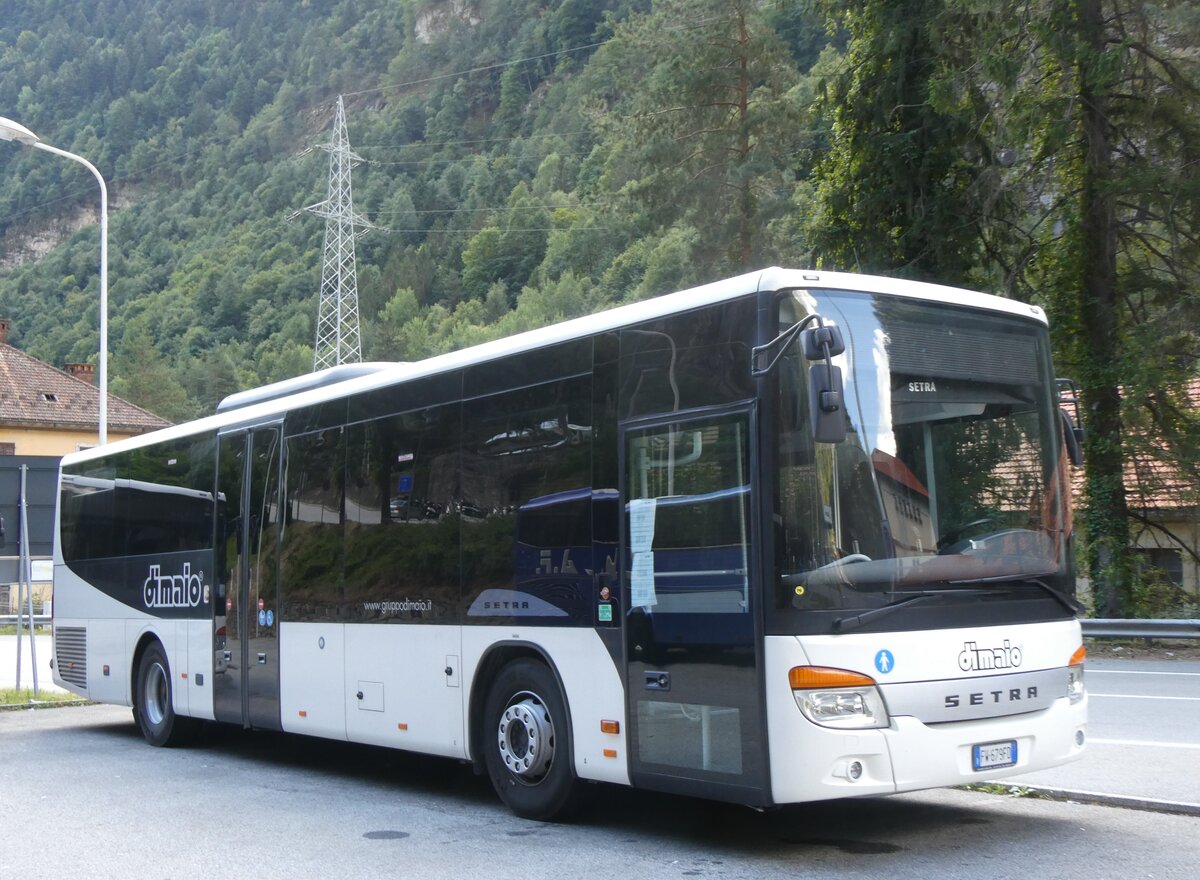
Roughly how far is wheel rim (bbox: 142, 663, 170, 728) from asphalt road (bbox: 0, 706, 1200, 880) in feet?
7.76

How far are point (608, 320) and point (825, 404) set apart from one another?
215cm

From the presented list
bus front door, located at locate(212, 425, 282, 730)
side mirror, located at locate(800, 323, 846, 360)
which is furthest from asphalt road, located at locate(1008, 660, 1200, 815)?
bus front door, located at locate(212, 425, 282, 730)

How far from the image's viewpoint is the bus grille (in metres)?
15.8

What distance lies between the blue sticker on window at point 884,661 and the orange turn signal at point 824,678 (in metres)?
0.09

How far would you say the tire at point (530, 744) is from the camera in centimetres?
881

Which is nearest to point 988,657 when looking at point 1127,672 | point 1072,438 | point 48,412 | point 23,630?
point 1072,438

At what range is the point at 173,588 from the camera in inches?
550

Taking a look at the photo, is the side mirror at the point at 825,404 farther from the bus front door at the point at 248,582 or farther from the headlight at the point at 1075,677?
the bus front door at the point at 248,582

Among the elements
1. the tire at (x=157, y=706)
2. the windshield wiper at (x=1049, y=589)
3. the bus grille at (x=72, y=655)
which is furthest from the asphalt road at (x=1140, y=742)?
the bus grille at (x=72, y=655)

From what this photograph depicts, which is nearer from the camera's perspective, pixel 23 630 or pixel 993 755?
pixel 993 755

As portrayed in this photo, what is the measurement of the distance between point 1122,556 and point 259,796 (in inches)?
664

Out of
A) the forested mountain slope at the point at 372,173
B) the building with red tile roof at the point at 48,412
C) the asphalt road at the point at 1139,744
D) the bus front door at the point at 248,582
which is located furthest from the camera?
the building with red tile roof at the point at 48,412

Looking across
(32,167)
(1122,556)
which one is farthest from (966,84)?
(32,167)

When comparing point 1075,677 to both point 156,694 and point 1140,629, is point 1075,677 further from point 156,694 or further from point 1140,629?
point 1140,629
